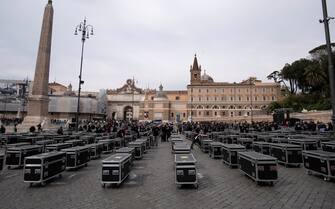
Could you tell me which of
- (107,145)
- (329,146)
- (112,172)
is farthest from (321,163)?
(107,145)

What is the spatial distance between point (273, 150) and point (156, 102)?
78.5 metres

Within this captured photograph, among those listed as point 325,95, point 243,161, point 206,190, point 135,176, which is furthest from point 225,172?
point 325,95

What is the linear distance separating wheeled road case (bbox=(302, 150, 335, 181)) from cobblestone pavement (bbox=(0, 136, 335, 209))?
0.87ft

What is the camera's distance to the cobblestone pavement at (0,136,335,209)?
5.82m

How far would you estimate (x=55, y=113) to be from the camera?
6806 cm

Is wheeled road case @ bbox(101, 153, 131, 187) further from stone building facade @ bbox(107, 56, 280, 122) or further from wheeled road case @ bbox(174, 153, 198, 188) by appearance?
stone building facade @ bbox(107, 56, 280, 122)

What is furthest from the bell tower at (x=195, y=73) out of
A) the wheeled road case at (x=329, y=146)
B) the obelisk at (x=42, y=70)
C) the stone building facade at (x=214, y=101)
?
the wheeled road case at (x=329, y=146)

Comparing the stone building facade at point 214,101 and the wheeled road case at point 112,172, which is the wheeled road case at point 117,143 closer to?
the wheeled road case at point 112,172

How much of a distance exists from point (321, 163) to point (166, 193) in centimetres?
509

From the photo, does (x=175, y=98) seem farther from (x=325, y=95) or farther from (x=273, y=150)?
(x=273, y=150)

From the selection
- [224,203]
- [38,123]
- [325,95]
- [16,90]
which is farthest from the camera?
[16,90]

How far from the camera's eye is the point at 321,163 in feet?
26.0

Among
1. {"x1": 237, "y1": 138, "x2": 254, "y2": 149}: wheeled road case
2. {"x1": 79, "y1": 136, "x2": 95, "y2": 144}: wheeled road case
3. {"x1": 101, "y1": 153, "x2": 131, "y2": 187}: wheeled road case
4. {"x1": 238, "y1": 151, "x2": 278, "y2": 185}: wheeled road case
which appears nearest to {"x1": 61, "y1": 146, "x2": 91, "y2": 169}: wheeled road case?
{"x1": 101, "y1": 153, "x2": 131, "y2": 187}: wheeled road case

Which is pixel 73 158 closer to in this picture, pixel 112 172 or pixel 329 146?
pixel 112 172
